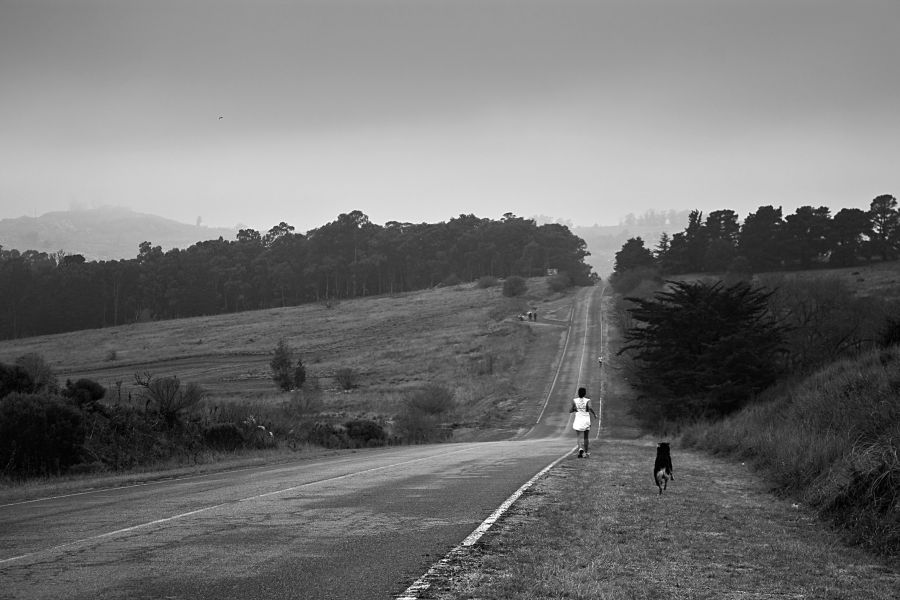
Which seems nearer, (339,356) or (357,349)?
(339,356)

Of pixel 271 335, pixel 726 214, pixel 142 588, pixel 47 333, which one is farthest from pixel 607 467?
pixel 47 333

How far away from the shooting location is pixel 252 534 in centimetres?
881

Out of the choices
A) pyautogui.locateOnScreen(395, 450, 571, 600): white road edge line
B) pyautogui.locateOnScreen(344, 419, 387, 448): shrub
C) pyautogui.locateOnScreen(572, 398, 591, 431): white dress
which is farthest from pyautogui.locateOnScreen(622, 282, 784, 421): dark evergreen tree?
pyautogui.locateOnScreen(395, 450, 571, 600): white road edge line

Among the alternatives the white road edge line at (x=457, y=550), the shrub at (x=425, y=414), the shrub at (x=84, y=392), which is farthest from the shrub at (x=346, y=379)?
the white road edge line at (x=457, y=550)

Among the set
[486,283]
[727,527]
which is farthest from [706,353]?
[486,283]

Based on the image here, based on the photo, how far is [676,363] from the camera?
134 ft

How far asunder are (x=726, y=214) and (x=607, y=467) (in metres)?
120

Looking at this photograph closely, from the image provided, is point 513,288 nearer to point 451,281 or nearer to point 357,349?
point 451,281

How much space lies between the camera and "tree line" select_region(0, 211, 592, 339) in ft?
459

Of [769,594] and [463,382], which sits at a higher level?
[769,594]

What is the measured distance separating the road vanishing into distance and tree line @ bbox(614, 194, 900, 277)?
322 ft

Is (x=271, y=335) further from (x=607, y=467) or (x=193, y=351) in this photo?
(x=607, y=467)

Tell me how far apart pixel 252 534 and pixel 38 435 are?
14.9 meters

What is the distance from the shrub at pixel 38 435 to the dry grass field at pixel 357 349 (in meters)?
25.8
